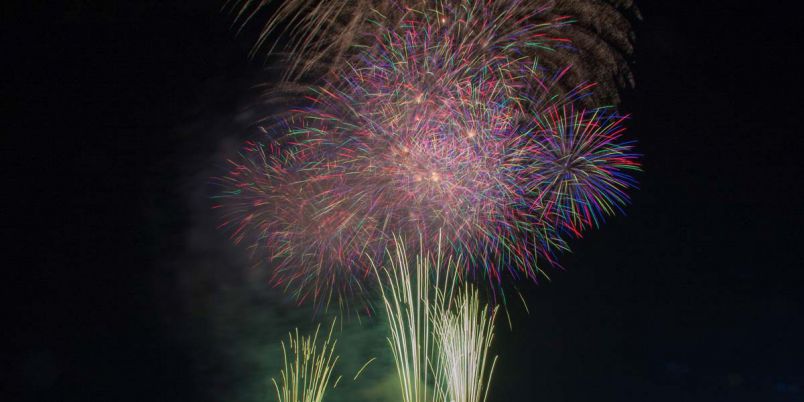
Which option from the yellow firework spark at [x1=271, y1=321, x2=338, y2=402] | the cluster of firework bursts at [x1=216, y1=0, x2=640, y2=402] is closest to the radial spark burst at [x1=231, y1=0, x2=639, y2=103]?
the cluster of firework bursts at [x1=216, y1=0, x2=640, y2=402]

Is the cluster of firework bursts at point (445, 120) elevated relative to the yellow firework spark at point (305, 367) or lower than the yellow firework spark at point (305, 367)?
elevated

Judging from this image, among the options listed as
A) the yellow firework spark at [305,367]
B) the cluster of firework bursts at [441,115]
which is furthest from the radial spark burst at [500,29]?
the yellow firework spark at [305,367]

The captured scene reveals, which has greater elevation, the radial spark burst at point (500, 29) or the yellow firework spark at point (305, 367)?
the radial spark burst at point (500, 29)

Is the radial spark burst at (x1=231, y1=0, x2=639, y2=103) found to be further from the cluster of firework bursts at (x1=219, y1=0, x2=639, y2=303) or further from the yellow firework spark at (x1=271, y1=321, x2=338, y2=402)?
the yellow firework spark at (x1=271, y1=321, x2=338, y2=402)

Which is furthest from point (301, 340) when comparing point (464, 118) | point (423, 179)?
point (464, 118)

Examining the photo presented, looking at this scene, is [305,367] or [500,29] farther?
[305,367]

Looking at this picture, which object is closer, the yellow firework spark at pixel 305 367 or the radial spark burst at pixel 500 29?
the radial spark burst at pixel 500 29

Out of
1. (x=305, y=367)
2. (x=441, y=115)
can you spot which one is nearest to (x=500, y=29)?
(x=441, y=115)

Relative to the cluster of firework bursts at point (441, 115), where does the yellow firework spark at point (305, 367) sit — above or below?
below

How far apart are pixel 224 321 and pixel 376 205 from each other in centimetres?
351

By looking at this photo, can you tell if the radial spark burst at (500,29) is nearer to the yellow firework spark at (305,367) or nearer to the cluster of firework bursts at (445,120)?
the cluster of firework bursts at (445,120)

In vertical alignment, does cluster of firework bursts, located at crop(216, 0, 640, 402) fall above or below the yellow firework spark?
above

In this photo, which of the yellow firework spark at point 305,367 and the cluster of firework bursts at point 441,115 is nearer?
the cluster of firework bursts at point 441,115

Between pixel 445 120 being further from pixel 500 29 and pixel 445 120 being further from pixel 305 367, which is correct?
pixel 305 367
